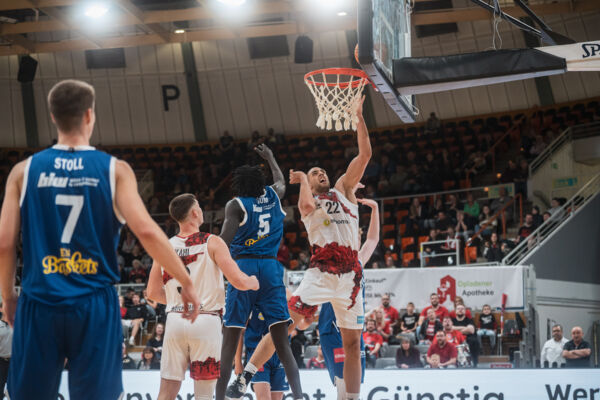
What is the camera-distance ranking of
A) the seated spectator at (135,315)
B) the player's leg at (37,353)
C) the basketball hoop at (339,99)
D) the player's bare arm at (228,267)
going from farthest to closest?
1. the seated spectator at (135,315)
2. the basketball hoop at (339,99)
3. the player's bare arm at (228,267)
4. the player's leg at (37,353)

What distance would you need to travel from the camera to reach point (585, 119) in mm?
22297

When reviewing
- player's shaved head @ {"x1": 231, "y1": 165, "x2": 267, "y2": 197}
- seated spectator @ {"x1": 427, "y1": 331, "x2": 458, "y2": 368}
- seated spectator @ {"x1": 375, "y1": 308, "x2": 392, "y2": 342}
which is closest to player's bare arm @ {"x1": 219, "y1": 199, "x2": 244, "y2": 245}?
player's shaved head @ {"x1": 231, "y1": 165, "x2": 267, "y2": 197}

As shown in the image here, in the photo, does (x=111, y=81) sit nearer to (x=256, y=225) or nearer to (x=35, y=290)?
(x=256, y=225)

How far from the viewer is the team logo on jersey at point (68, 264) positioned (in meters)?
3.39

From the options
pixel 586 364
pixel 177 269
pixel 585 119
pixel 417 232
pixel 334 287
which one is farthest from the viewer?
pixel 585 119

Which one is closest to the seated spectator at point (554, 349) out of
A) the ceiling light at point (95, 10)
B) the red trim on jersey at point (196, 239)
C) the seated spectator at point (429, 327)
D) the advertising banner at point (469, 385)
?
the seated spectator at point (429, 327)

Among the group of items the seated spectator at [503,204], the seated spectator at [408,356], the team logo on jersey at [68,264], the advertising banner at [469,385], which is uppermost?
the seated spectator at [503,204]

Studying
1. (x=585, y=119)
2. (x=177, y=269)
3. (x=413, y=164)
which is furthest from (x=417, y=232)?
(x=177, y=269)

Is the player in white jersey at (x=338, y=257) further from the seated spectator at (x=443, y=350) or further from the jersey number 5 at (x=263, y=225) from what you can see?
the seated spectator at (x=443, y=350)

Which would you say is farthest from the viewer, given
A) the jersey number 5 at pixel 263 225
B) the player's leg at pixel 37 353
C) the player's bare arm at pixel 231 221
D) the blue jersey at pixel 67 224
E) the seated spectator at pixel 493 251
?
the seated spectator at pixel 493 251

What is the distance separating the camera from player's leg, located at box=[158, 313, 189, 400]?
18.3ft

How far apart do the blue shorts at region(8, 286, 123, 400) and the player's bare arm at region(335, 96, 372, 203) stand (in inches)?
140

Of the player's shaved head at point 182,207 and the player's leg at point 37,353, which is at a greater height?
the player's shaved head at point 182,207

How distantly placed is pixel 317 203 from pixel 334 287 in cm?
78
